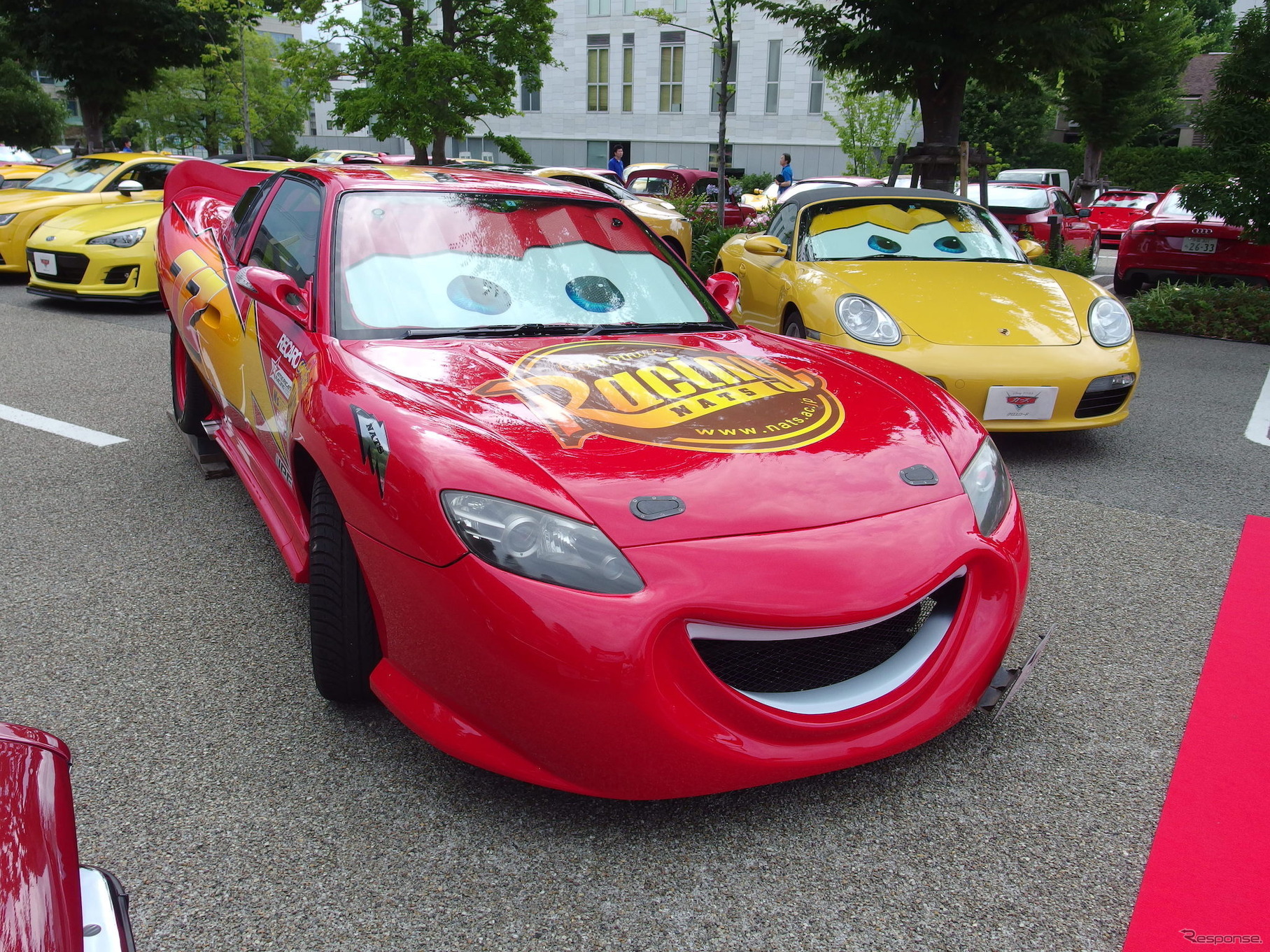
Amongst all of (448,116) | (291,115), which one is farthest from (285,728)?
(291,115)

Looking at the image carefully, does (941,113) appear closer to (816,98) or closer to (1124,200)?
(1124,200)

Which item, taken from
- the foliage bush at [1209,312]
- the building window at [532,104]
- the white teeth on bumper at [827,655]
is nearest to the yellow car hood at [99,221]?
the white teeth on bumper at [827,655]

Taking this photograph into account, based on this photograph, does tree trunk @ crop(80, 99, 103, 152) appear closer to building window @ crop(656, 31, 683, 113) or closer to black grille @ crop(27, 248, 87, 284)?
black grille @ crop(27, 248, 87, 284)

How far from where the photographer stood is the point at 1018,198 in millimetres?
13352

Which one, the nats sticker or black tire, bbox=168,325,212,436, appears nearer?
the nats sticker

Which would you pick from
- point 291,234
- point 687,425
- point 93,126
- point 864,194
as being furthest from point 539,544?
point 93,126

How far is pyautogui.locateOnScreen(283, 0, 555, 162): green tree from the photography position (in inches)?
561

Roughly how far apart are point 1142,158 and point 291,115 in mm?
→ 29721

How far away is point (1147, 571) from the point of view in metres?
3.49

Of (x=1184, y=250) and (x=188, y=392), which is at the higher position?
(x=1184, y=250)

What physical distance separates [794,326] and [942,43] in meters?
4.83

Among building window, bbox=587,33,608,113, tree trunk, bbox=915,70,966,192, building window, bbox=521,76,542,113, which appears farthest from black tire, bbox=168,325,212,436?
building window, bbox=521,76,542,113

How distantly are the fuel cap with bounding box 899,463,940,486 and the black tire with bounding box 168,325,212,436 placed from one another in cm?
314

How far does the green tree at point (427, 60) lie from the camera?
14.2 m
